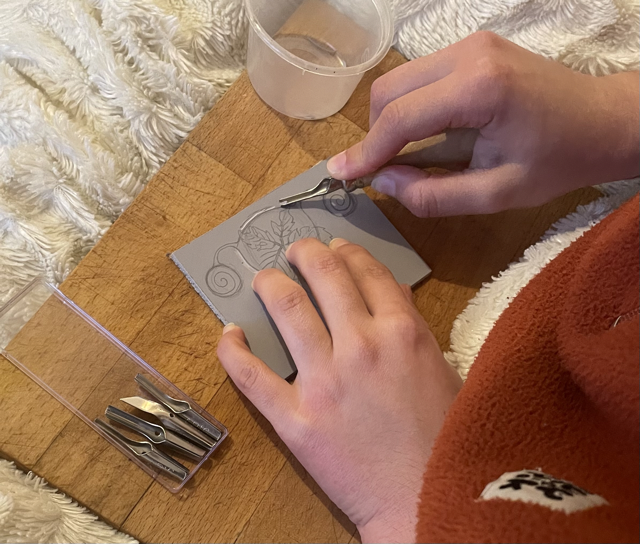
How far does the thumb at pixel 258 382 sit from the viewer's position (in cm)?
45

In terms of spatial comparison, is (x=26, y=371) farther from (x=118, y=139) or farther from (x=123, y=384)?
(x=118, y=139)

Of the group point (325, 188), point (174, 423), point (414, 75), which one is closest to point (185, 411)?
point (174, 423)

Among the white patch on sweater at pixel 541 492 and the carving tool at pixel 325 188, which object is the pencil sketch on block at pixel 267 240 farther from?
the white patch on sweater at pixel 541 492

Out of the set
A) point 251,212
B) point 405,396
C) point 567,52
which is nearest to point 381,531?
point 405,396

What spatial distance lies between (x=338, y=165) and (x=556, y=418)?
30cm

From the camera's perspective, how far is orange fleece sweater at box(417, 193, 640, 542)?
13.1 inches

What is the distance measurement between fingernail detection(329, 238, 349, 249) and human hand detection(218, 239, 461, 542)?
38mm

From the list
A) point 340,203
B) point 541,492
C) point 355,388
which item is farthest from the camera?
point 340,203

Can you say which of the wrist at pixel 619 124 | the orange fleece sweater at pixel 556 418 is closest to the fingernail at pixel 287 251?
the orange fleece sweater at pixel 556 418

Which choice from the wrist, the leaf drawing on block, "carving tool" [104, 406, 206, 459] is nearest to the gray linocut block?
the leaf drawing on block

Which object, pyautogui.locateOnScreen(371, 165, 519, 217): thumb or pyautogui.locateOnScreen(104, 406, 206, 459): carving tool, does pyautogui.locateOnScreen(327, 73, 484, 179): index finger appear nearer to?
pyautogui.locateOnScreen(371, 165, 519, 217): thumb

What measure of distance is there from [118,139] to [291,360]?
330 mm

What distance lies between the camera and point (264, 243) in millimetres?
524

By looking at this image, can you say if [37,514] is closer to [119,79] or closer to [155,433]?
[155,433]
